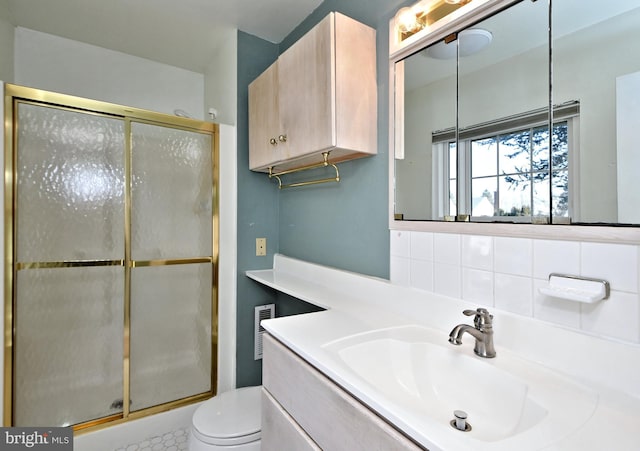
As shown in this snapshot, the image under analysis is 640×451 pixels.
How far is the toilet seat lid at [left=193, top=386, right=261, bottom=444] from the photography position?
1.30 meters

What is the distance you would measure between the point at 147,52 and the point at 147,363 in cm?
206

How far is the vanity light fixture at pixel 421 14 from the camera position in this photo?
1050 millimetres

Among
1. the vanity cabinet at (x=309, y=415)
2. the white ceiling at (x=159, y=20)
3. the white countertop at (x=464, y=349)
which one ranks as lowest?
the vanity cabinet at (x=309, y=415)

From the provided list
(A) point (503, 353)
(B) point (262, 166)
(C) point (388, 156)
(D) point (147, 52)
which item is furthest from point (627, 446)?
(D) point (147, 52)

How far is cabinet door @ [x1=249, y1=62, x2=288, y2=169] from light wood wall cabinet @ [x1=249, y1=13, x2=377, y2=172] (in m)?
0.04

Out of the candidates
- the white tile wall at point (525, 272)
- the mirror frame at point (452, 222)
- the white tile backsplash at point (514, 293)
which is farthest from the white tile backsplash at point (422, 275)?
the white tile backsplash at point (514, 293)

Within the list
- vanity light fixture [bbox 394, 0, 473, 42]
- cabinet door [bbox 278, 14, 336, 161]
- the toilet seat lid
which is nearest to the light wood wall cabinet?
cabinet door [bbox 278, 14, 336, 161]

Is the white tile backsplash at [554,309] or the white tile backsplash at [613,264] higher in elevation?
the white tile backsplash at [613,264]

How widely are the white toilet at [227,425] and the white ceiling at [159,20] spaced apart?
6.87 feet

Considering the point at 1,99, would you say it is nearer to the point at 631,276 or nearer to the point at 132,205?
the point at 132,205

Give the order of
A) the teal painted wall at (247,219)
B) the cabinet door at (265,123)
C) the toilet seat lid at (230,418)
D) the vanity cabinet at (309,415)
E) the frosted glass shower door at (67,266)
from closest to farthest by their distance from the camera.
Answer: the vanity cabinet at (309,415)
the toilet seat lid at (230,418)
the frosted glass shower door at (67,266)
the cabinet door at (265,123)
the teal painted wall at (247,219)

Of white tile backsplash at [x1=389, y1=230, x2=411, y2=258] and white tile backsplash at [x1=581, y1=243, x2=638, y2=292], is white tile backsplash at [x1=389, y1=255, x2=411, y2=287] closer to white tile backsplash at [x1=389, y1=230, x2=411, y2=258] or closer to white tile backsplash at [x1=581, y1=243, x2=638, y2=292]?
white tile backsplash at [x1=389, y1=230, x2=411, y2=258]

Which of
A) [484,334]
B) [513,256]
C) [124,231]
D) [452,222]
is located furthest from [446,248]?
[124,231]

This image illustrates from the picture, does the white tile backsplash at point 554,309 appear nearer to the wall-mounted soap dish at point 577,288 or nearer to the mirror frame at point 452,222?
the wall-mounted soap dish at point 577,288
